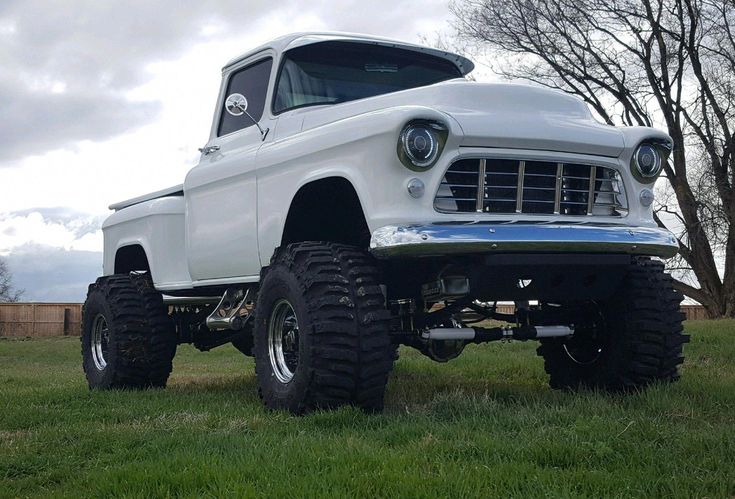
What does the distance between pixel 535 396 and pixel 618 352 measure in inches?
25.9

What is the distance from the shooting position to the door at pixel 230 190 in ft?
21.3

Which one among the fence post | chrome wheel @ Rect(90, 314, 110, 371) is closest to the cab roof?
chrome wheel @ Rect(90, 314, 110, 371)

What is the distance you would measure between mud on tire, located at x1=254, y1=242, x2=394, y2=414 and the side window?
191 centimetres

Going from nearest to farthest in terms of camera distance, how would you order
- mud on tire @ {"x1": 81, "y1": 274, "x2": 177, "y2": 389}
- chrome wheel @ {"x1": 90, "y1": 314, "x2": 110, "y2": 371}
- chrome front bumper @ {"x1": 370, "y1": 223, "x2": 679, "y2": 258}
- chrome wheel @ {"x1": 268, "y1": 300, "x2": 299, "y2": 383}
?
chrome front bumper @ {"x1": 370, "y1": 223, "x2": 679, "y2": 258} → chrome wheel @ {"x1": 268, "y1": 300, "x2": 299, "y2": 383} → mud on tire @ {"x1": 81, "y1": 274, "x2": 177, "y2": 389} → chrome wheel @ {"x1": 90, "y1": 314, "x2": 110, "y2": 371}

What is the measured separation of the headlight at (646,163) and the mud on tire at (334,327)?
1.80 meters

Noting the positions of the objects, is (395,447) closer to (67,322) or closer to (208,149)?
(208,149)

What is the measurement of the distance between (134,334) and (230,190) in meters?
1.94

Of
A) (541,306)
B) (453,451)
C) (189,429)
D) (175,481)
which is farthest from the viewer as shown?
(541,306)

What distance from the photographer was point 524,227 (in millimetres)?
5172

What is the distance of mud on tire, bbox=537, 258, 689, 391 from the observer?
6133mm

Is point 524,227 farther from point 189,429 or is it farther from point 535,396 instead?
point 189,429

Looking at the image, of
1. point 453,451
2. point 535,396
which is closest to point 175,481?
point 453,451

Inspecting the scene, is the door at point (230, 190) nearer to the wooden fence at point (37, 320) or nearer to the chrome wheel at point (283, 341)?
the chrome wheel at point (283, 341)

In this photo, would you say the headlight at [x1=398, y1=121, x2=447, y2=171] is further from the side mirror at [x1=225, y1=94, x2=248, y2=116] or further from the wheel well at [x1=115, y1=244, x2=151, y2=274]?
the wheel well at [x1=115, y1=244, x2=151, y2=274]
